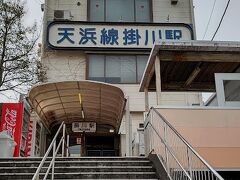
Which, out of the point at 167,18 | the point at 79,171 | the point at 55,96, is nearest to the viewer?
the point at 79,171

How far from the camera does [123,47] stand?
18562mm

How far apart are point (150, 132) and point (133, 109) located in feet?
27.2

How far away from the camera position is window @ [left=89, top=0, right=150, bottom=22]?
19.9m

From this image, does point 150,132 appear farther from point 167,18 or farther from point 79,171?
point 167,18

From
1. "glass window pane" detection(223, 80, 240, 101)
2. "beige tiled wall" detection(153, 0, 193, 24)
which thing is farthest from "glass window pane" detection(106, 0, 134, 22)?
"glass window pane" detection(223, 80, 240, 101)

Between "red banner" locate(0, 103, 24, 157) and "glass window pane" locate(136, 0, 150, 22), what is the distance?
32.1ft

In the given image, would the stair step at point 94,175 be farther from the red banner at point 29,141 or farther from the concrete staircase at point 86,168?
the red banner at point 29,141

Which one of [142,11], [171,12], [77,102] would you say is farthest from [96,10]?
[77,102]

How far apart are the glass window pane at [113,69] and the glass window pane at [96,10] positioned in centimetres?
237

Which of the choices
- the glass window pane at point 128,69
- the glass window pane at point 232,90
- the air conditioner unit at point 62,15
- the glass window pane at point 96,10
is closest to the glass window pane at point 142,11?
the glass window pane at point 96,10

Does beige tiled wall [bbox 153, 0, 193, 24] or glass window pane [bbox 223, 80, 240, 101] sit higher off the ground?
beige tiled wall [bbox 153, 0, 193, 24]

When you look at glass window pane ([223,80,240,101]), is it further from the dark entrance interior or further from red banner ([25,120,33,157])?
the dark entrance interior

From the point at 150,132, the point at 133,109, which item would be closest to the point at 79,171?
the point at 150,132

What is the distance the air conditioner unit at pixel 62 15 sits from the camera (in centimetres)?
1928
